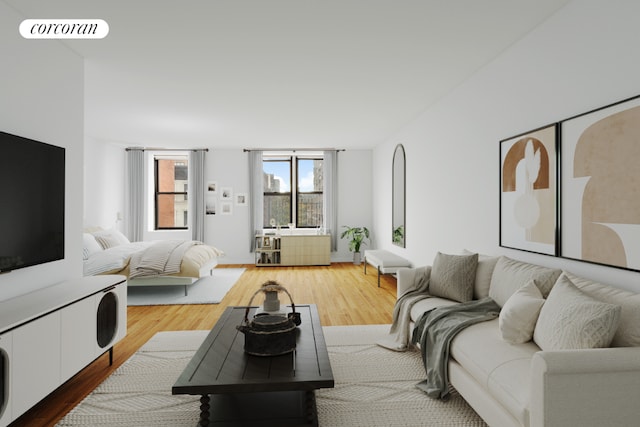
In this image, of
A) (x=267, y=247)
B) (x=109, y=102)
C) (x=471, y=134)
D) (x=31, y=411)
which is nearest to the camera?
(x=31, y=411)

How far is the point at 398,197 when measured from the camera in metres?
6.94

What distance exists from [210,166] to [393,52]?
241 inches

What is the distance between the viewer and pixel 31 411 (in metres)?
2.47

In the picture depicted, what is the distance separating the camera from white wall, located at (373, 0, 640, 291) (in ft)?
7.45

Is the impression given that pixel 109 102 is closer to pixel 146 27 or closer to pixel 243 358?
pixel 146 27

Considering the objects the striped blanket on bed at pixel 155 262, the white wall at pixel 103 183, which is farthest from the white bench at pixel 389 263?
the white wall at pixel 103 183

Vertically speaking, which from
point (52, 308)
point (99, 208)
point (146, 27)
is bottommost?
point (52, 308)

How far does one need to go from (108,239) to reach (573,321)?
6.51m

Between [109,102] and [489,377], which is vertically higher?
[109,102]

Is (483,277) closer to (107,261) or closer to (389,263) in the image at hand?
(389,263)

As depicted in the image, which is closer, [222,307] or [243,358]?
[243,358]

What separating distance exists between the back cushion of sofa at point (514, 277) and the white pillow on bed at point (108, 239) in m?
5.78

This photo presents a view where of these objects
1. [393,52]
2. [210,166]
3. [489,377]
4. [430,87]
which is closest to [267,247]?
[210,166]

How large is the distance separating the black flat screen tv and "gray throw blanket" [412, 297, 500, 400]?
112 inches
